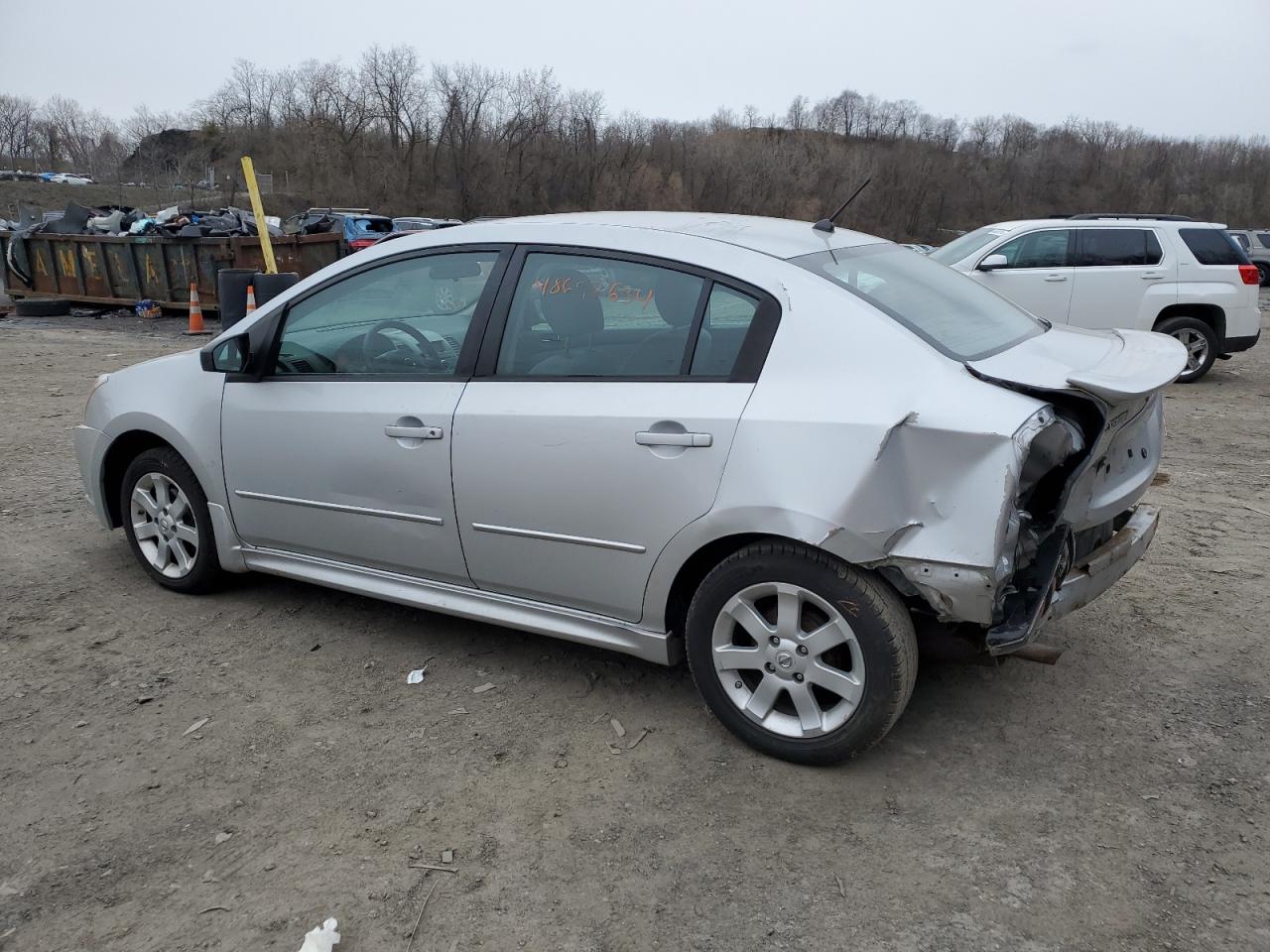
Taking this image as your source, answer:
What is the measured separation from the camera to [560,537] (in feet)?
11.1

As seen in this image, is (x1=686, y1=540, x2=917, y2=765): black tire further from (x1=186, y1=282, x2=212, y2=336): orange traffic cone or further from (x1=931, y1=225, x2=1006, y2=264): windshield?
(x1=186, y1=282, x2=212, y2=336): orange traffic cone

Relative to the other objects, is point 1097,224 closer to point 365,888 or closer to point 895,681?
point 895,681

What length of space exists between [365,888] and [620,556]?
1251 mm

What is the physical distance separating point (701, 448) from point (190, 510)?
2.54 metres

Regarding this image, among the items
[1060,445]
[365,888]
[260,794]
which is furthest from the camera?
[260,794]

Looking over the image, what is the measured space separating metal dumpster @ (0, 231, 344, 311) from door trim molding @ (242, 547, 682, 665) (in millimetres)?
12134

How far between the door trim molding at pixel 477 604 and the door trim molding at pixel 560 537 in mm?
271

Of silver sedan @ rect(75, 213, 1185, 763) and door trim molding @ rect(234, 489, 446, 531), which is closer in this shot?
silver sedan @ rect(75, 213, 1185, 763)

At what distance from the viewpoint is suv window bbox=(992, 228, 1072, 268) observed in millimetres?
11133

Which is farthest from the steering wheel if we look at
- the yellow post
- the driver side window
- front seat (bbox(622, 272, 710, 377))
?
the yellow post

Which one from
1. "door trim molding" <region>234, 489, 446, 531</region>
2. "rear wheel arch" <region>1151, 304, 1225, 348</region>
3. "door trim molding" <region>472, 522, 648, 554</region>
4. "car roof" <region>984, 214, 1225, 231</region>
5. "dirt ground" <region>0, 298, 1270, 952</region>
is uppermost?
"car roof" <region>984, 214, 1225, 231</region>

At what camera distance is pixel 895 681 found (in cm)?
291

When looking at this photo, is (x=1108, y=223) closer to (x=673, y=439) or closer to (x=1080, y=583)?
(x=1080, y=583)

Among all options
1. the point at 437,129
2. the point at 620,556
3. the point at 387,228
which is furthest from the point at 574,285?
the point at 437,129
